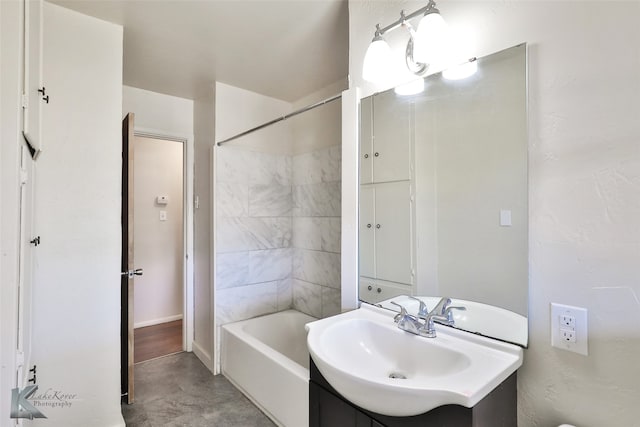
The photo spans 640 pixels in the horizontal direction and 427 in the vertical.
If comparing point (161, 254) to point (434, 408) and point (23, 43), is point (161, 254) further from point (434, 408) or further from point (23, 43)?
point (434, 408)

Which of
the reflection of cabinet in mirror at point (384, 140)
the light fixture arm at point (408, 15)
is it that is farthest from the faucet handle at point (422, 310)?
the light fixture arm at point (408, 15)

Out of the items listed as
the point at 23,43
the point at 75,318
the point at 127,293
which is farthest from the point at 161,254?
the point at 23,43

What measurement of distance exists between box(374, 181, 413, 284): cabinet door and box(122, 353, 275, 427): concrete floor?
1.30 metres

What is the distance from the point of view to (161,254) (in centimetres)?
384

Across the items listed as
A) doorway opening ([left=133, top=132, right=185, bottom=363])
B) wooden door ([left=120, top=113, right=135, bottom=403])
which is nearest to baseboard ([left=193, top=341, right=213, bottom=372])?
wooden door ([left=120, top=113, right=135, bottom=403])

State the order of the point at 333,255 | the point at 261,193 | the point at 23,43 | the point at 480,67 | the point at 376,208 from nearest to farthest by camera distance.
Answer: the point at 23,43 → the point at 480,67 → the point at 376,208 → the point at 333,255 → the point at 261,193

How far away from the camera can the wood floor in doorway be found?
298 cm

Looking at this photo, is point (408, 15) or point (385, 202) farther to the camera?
point (385, 202)

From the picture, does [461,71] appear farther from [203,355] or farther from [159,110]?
[203,355]

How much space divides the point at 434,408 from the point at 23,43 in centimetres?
175

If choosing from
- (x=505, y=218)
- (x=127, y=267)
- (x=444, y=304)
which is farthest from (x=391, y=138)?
(x=127, y=267)

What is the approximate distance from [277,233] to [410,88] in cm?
189

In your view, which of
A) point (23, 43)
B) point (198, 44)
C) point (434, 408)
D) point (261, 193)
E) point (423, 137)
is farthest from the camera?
point (261, 193)

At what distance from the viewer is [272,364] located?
2.00 metres
